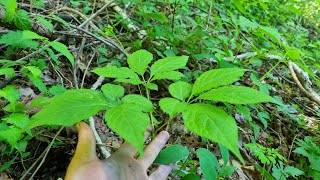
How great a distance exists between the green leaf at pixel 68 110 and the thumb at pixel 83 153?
289 millimetres

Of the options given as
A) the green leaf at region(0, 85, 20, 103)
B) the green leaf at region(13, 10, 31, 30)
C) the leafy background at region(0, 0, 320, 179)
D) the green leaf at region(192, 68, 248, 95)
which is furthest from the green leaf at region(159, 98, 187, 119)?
the green leaf at region(13, 10, 31, 30)

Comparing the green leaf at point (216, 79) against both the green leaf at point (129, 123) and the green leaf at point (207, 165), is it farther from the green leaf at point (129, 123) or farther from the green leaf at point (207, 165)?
the green leaf at point (207, 165)

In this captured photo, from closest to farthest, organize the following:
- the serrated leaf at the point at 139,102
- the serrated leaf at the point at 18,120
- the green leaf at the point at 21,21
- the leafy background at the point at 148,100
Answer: the leafy background at the point at 148,100, the serrated leaf at the point at 139,102, the serrated leaf at the point at 18,120, the green leaf at the point at 21,21

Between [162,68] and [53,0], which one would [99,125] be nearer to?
[162,68]

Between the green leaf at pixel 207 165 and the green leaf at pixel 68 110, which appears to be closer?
the green leaf at pixel 68 110

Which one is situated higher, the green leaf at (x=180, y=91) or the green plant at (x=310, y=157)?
the green leaf at (x=180, y=91)

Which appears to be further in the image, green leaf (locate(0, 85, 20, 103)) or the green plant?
the green plant

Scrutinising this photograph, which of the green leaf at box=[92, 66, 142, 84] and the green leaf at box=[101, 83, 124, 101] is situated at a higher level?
the green leaf at box=[92, 66, 142, 84]

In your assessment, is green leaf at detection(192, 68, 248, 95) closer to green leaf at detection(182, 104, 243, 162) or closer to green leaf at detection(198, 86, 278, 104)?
green leaf at detection(198, 86, 278, 104)

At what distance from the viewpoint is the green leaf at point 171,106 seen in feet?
3.51

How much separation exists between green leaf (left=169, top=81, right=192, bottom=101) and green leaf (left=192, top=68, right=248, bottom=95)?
45 mm

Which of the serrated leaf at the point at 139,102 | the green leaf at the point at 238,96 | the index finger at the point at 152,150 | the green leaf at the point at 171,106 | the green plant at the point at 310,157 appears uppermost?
the green leaf at the point at 238,96

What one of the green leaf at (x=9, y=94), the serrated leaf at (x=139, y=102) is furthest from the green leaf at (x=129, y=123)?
the green leaf at (x=9, y=94)

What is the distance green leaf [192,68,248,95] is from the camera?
1.15 metres
